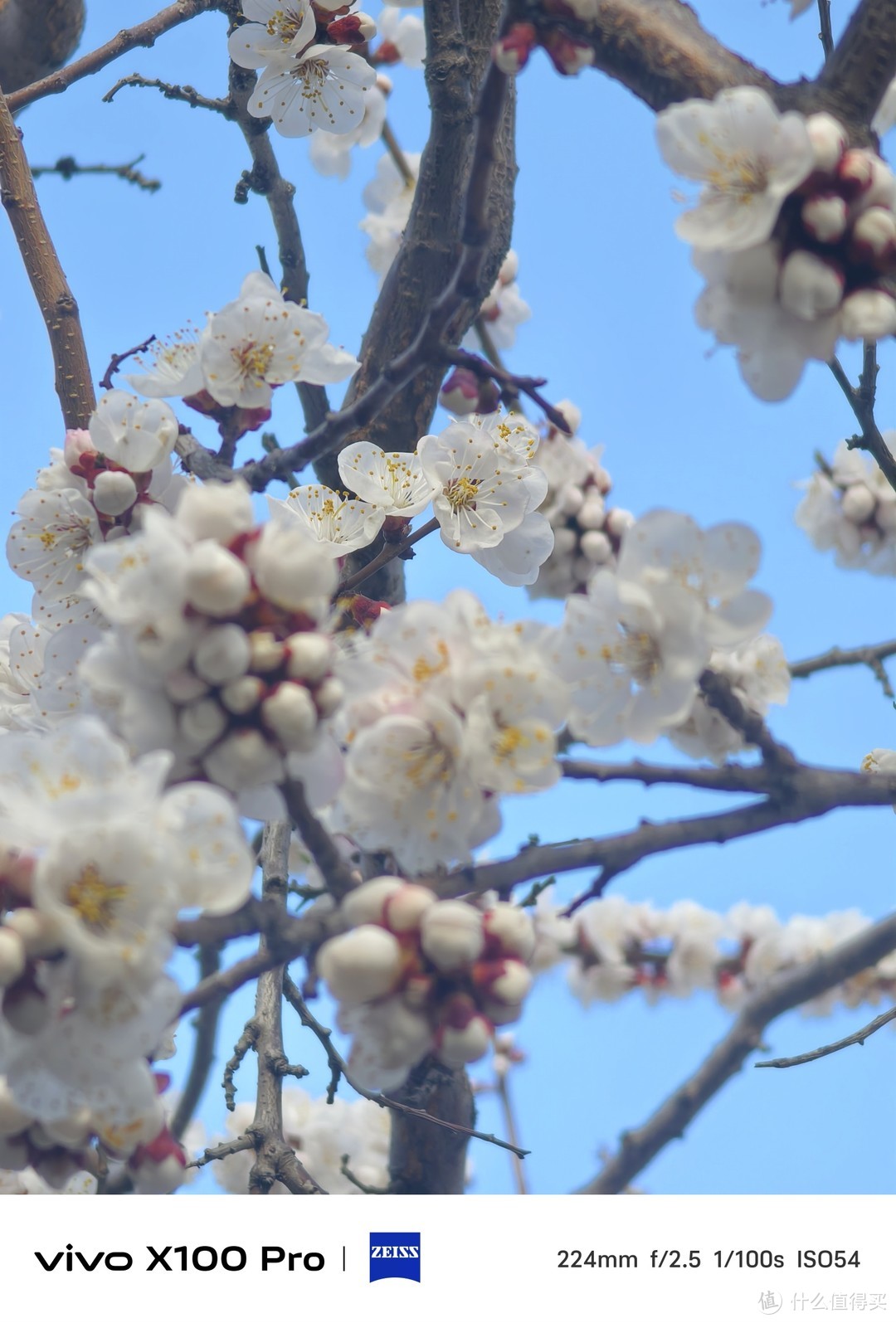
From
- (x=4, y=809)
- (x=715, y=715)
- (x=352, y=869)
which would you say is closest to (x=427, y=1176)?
(x=715, y=715)

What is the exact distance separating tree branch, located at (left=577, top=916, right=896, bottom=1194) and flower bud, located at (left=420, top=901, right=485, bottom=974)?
806 mm

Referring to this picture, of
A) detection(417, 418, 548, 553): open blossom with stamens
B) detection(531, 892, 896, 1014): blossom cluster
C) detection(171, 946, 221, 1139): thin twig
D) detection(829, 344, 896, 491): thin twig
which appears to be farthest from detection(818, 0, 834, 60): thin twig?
detection(531, 892, 896, 1014): blossom cluster

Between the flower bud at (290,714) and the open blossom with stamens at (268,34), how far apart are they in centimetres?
194

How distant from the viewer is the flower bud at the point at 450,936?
96 centimetres

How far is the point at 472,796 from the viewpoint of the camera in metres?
1.10

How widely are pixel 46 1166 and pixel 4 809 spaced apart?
0.37 m

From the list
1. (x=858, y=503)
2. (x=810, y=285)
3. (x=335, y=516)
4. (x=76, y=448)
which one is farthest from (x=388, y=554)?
(x=858, y=503)

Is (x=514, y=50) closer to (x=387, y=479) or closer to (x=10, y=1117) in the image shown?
(x=387, y=479)

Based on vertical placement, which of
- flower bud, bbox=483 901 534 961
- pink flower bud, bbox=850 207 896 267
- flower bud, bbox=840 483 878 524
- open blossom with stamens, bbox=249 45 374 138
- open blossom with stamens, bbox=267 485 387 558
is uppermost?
flower bud, bbox=840 483 878 524

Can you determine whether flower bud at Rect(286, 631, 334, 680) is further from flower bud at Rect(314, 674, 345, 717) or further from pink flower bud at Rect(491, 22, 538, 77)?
pink flower bud at Rect(491, 22, 538, 77)

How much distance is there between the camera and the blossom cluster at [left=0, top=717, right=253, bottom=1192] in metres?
0.91

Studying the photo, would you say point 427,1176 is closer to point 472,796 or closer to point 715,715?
point 715,715
